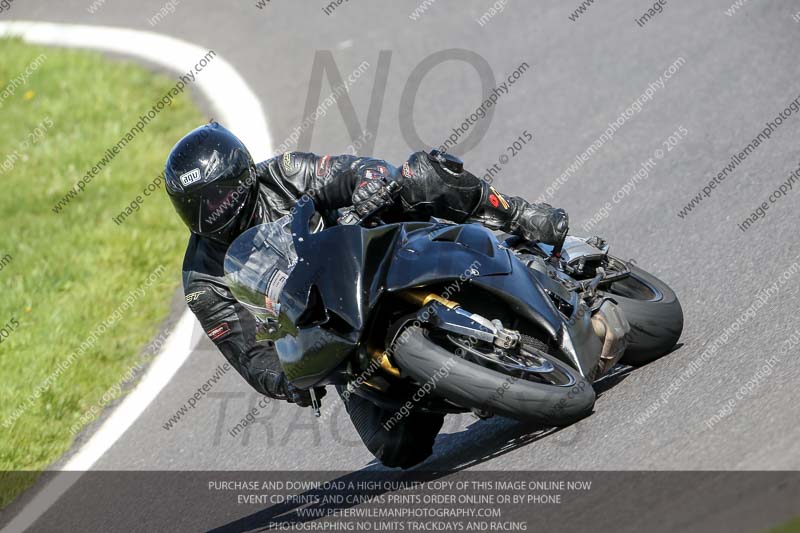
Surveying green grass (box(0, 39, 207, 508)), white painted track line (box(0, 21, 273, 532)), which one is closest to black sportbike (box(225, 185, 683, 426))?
white painted track line (box(0, 21, 273, 532))

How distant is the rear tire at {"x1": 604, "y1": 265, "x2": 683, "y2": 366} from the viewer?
5.66m

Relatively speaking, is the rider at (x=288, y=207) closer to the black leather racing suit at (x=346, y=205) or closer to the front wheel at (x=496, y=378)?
the black leather racing suit at (x=346, y=205)

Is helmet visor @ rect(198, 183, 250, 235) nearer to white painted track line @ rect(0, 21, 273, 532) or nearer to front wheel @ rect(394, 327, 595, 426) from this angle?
front wheel @ rect(394, 327, 595, 426)

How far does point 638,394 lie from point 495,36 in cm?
709

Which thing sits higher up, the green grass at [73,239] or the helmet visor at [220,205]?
the helmet visor at [220,205]

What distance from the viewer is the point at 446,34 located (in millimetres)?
12234

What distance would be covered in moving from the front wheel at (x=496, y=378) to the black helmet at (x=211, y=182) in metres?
1.31

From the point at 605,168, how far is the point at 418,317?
192 inches

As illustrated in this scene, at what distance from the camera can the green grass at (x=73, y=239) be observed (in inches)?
324

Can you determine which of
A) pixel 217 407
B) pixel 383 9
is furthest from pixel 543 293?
pixel 383 9

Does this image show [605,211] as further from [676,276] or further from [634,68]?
[634,68]

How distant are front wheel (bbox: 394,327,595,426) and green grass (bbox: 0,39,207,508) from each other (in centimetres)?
392

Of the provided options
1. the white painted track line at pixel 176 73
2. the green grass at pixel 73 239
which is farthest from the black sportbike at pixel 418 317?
the green grass at pixel 73 239

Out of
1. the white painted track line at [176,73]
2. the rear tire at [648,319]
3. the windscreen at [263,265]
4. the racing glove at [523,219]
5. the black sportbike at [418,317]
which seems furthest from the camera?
the white painted track line at [176,73]
